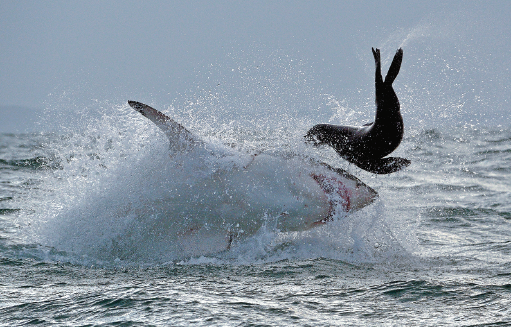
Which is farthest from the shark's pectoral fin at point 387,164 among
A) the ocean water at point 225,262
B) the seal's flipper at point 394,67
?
the seal's flipper at point 394,67

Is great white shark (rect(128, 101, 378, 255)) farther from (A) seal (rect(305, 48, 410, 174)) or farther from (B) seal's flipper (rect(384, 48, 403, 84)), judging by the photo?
(B) seal's flipper (rect(384, 48, 403, 84))

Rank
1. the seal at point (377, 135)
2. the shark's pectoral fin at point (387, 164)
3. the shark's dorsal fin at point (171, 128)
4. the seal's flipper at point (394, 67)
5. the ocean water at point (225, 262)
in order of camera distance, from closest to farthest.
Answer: the ocean water at point (225, 262), the seal's flipper at point (394, 67), the seal at point (377, 135), the shark's pectoral fin at point (387, 164), the shark's dorsal fin at point (171, 128)

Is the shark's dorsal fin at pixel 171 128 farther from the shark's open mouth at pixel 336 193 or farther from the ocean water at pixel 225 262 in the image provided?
the shark's open mouth at pixel 336 193

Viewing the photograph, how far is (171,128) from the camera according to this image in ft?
24.0

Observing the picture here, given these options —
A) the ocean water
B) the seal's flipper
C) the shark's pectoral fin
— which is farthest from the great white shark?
the seal's flipper

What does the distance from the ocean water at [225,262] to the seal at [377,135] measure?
0.35 meters

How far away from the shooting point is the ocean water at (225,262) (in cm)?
487

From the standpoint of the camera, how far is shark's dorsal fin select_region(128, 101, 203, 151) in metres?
7.23

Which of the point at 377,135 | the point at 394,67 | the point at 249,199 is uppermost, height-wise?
the point at 394,67

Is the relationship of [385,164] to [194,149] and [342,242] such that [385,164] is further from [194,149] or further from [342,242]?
[194,149]

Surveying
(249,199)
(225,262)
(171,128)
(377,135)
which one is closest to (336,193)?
(377,135)

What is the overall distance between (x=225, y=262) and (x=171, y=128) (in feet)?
6.30

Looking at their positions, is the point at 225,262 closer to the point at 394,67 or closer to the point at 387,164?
the point at 387,164

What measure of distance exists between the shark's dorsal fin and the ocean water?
254mm
